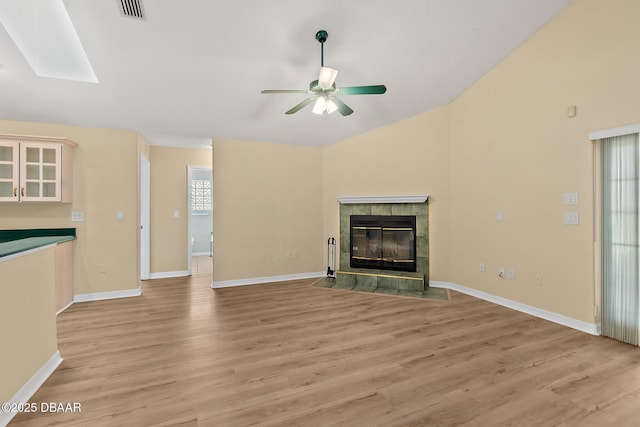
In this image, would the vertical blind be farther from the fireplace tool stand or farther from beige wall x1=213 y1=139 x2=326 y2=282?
beige wall x1=213 y1=139 x2=326 y2=282

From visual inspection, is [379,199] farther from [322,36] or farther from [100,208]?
[100,208]

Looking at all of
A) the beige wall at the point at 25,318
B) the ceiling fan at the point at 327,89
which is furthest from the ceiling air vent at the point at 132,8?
the beige wall at the point at 25,318

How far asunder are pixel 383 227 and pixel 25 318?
437cm

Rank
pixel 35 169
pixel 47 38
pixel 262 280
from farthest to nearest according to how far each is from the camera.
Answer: pixel 262 280 < pixel 35 169 < pixel 47 38

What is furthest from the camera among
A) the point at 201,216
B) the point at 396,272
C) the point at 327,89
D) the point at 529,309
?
the point at 201,216

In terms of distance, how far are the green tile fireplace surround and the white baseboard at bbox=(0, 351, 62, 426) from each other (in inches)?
135

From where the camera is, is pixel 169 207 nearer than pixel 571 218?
No

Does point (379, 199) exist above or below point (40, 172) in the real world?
below

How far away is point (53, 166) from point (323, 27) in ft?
12.3

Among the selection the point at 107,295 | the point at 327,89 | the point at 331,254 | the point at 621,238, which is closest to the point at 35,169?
the point at 107,295

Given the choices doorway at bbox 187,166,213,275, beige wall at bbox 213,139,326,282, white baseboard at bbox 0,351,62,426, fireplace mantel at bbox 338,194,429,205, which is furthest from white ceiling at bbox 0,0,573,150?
doorway at bbox 187,166,213,275

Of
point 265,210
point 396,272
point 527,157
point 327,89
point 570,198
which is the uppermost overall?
point 327,89

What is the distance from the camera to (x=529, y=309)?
11.5 ft

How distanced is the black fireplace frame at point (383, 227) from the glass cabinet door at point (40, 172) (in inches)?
168
